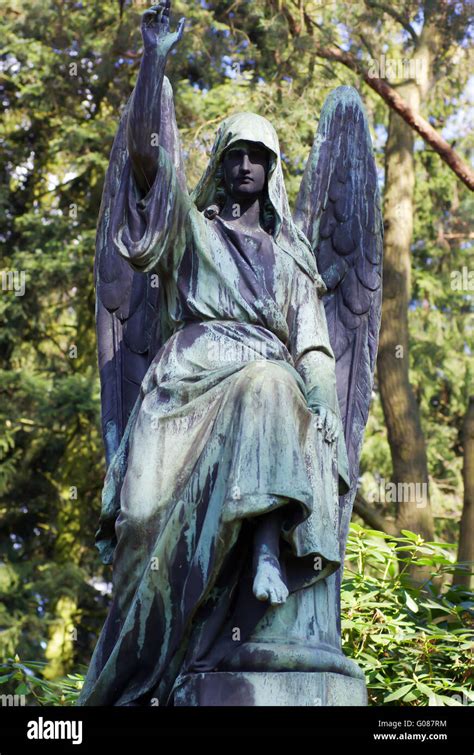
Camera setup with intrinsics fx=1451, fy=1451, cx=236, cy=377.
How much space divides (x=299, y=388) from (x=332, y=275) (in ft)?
3.52

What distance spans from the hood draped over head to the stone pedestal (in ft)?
5.56

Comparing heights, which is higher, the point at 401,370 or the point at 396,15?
the point at 396,15

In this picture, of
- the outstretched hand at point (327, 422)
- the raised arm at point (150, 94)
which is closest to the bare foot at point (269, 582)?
the outstretched hand at point (327, 422)

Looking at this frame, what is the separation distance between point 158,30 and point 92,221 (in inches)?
368

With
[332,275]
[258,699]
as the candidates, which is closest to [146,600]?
[258,699]

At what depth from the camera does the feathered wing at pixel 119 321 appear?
19.2 feet

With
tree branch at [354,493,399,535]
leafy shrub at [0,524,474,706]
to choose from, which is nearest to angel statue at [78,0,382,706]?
leafy shrub at [0,524,474,706]

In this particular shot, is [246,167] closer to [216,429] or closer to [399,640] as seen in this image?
[216,429]

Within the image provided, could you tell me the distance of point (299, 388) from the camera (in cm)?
518

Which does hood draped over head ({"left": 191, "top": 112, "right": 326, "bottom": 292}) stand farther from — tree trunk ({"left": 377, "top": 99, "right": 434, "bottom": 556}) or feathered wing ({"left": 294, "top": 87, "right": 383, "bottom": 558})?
tree trunk ({"left": 377, "top": 99, "right": 434, "bottom": 556})

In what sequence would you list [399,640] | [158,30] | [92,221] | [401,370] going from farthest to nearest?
[92,221], [401,370], [399,640], [158,30]

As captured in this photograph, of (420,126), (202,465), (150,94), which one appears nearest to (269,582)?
(202,465)

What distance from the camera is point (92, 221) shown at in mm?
14391

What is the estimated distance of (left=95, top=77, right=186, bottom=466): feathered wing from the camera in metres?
5.84
